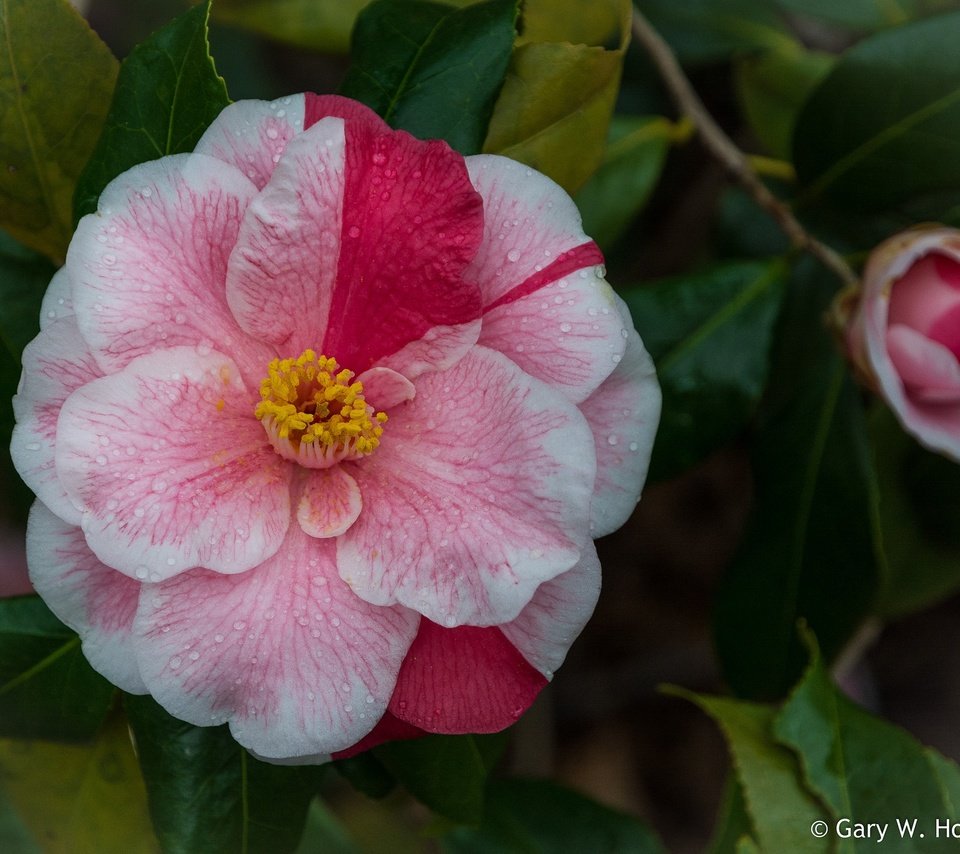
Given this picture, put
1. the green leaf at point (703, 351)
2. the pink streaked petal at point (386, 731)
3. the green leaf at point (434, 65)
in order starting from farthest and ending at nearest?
the green leaf at point (703, 351), the green leaf at point (434, 65), the pink streaked petal at point (386, 731)

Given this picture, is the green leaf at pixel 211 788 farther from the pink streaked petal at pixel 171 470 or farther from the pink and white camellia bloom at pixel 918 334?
the pink and white camellia bloom at pixel 918 334

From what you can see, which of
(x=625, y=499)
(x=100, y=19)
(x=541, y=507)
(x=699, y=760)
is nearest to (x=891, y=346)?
(x=625, y=499)

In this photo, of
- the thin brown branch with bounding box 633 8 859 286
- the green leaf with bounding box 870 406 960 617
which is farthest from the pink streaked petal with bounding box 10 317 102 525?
the green leaf with bounding box 870 406 960 617

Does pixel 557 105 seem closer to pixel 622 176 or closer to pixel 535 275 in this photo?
pixel 535 275

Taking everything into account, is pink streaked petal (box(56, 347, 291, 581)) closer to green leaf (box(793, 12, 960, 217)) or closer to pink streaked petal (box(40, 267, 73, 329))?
pink streaked petal (box(40, 267, 73, 329))

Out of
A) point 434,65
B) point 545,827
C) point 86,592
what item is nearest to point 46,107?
point 434,65

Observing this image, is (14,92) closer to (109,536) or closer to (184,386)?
(184,386)

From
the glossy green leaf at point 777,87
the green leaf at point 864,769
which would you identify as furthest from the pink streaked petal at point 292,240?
the glossy green leaf at point 777,87
